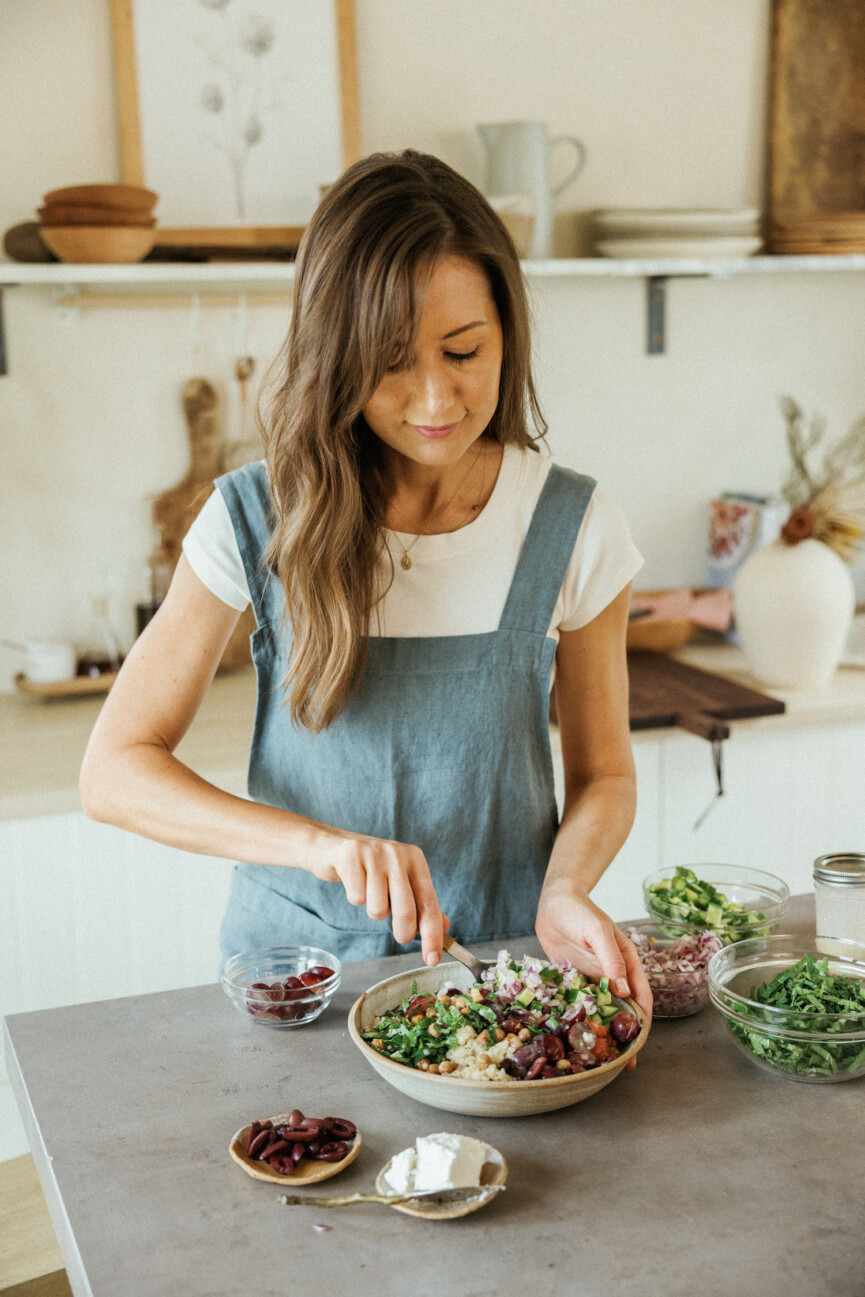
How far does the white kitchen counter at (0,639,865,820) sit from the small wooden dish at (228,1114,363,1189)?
Answer: 1145 millimetres

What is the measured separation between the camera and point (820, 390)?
9.79 ft

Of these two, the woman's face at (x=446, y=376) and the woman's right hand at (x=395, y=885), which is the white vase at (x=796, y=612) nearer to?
the woman's face at (x=446, y=376)

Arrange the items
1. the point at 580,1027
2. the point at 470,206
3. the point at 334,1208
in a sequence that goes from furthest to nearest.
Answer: the point at 470,206 → the point at 580,1027 → the point at 334,1208

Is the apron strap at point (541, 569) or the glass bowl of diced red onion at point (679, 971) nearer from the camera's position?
the glass bowl of diced red onion at point (679, 971)

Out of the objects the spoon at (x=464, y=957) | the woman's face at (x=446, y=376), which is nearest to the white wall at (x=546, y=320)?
the woman's face at (x=446, y=376)

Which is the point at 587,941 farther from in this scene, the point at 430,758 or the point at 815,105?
the point at 815,105

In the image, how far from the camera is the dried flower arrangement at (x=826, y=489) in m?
2.50

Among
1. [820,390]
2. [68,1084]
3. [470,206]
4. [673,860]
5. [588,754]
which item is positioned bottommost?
[673,860]

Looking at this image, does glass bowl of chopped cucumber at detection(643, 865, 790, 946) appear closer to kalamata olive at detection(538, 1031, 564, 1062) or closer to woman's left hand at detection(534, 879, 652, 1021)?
woman's left hand at detection(534, 879, 652, 1021)

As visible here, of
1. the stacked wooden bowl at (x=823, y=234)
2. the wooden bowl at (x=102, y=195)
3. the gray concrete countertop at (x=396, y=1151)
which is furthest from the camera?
the stacked wooden bowl at (x=823, y=234)

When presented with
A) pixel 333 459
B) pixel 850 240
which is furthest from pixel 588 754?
pixel 850 240

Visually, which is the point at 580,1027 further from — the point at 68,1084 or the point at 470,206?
the point at 470,206

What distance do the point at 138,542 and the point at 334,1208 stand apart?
1.88 meters

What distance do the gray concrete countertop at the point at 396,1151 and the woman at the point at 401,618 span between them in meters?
0.18
